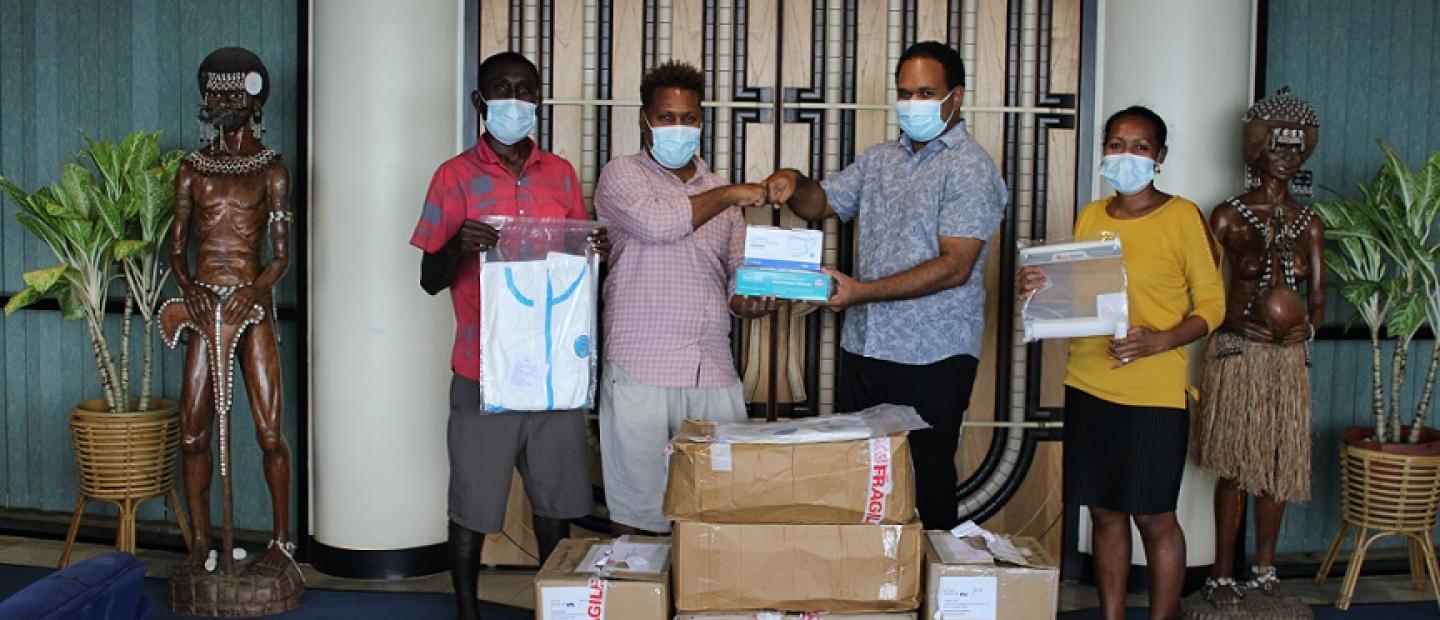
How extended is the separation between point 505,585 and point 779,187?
5.39ft

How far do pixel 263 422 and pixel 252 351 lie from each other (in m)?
0.22

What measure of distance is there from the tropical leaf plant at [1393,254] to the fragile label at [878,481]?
81.7 inches

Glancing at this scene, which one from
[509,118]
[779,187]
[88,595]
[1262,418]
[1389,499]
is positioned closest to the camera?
[88,595]

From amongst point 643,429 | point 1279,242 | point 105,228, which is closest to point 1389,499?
point 1279,242

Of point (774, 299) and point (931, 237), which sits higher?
point (931, 237)

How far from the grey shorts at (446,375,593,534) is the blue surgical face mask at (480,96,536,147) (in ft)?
2.13

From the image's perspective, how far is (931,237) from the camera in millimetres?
3182

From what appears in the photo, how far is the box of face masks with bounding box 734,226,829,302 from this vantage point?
9.70 feet

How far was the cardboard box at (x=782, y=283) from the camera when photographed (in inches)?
116

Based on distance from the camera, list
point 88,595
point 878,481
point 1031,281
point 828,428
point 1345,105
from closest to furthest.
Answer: point 88,595 → point 878,481 → point 828,428 → point 1031,281 → point 1345,105

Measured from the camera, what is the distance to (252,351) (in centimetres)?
370

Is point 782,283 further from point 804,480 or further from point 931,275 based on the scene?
point 804,480

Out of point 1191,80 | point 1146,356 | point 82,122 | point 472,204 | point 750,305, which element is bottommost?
point 1146,356

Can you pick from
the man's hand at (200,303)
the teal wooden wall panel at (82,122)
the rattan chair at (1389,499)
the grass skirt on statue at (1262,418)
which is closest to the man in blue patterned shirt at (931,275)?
the grass skirt on statue at (1262,418)
